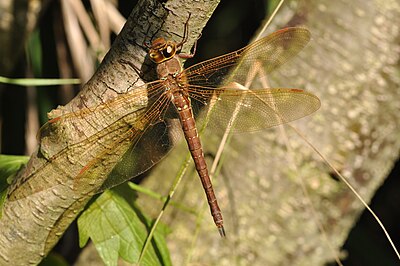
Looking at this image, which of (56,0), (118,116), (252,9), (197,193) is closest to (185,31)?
(118,116)

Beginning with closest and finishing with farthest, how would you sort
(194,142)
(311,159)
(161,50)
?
1. (161,50)
2. (194,142)
3. (311,159)

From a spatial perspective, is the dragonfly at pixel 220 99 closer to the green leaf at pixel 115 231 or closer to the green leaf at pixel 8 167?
the green leaf at pixel 115 231

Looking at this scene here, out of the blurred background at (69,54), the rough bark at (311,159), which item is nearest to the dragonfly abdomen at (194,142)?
the rough bark at (311,159)

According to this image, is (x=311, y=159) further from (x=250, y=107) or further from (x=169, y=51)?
(x=169, y=51)

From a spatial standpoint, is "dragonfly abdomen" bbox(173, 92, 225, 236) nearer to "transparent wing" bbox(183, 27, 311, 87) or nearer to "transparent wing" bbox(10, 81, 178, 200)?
"transparent wing" bbox(183, 27, 311, 87)

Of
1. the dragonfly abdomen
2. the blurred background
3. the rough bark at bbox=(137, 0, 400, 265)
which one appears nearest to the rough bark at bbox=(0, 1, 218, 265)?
the dragonfly abdomen

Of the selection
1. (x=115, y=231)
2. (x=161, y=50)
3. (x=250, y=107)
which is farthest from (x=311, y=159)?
(x=161, y=50)

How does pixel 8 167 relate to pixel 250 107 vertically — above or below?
below
